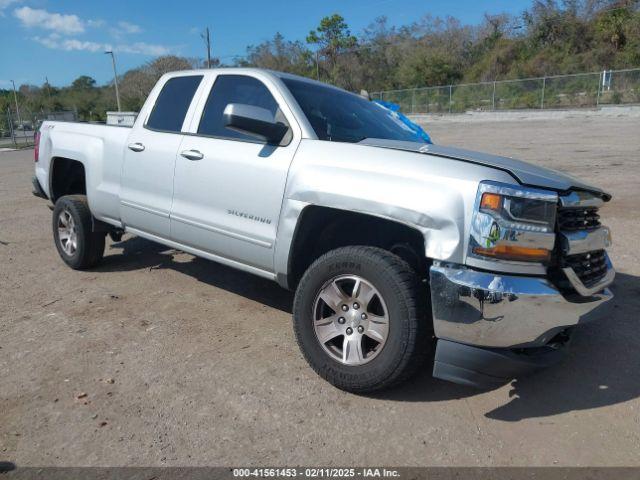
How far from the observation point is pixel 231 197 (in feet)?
12.1

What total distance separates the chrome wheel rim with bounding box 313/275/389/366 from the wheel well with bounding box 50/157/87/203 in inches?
141

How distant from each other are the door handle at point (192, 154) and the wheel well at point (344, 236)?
43.0 inches

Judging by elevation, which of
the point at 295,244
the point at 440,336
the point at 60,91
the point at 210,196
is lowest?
the point at 440,336

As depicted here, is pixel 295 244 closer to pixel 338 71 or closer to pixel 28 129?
pixel 28 129

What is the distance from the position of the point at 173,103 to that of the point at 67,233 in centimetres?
194

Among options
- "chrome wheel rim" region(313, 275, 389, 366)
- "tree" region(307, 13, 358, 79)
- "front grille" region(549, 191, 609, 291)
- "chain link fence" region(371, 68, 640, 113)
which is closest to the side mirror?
"chrome wheel rim" region(313, 275, 389, 366)

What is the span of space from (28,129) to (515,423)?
40033 mm

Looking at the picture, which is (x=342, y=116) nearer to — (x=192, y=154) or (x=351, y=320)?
(x=192, y=154)

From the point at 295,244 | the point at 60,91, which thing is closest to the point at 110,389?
the point at 295,244

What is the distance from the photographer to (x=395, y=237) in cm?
337

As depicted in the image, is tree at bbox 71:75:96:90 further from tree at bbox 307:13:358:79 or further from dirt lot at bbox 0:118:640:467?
dirt lot at bbox 0:118:640:467

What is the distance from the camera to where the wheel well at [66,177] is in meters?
5.57

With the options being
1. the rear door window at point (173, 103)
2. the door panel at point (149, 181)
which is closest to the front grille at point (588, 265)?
the door panel at point (149, 181)

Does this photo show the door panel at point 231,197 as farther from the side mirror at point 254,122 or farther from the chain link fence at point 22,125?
the chain link fence at point 22,125
